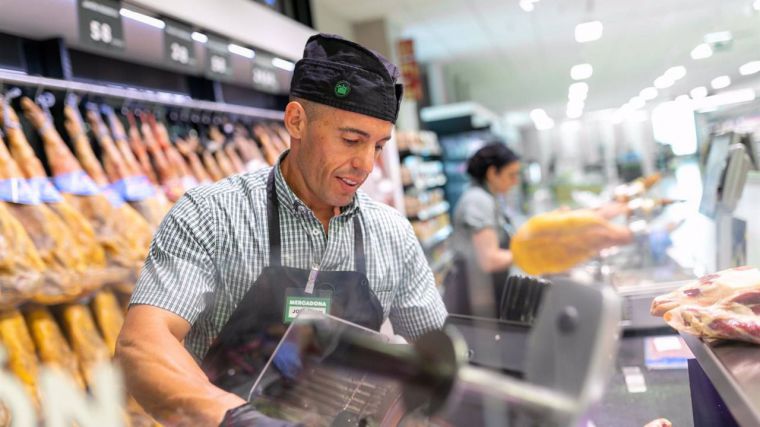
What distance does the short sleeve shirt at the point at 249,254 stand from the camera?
4.26 feet

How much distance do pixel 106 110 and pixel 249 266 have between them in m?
2.19

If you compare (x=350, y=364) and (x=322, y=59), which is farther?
(x=322, y=59)

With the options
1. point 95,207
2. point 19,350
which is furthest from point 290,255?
point 95,207

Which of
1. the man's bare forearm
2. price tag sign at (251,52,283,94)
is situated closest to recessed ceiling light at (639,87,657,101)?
price tag sign at (251,52,283,94)

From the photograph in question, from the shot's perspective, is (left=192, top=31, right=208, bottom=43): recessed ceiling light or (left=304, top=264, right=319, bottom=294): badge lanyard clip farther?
(left=192, top=31, right=208, bottom=43): recessed ceiling light

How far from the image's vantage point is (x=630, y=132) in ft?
72.4

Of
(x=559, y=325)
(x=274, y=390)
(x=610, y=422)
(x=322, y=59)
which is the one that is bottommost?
(x=610, y=422)

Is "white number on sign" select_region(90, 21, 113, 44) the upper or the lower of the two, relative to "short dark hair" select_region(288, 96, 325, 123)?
upper

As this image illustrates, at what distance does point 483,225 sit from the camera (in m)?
3.65

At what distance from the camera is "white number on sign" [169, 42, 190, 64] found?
325 centimetres

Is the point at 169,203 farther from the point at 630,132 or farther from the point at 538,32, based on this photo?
the point at 630,132

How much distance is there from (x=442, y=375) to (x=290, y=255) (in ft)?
2.96

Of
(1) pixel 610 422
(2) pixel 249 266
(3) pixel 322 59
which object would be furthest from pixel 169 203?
(1) pixel 610 422

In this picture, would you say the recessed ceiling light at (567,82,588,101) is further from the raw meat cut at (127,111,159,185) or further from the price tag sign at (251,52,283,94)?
the raw meat cut at (127,111,159,185)
